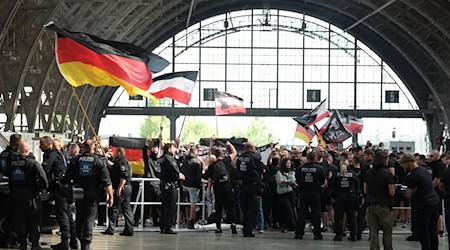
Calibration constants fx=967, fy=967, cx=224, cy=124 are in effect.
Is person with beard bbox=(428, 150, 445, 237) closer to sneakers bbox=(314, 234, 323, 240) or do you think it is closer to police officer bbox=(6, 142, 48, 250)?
sneakers bbox=(314, 234, 323, 240)

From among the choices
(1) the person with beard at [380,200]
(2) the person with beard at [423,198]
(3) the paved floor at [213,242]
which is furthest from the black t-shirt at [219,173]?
(2) the person with beard at [423,198]

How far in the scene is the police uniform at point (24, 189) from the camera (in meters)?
15.5

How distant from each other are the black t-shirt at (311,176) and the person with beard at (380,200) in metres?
4.25

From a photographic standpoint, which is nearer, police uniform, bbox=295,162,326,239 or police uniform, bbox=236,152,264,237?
police uniform, bbox=295,162,326,239

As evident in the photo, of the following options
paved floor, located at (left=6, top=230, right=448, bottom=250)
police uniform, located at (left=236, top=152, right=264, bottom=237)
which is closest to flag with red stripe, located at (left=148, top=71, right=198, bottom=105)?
paved floor, located at (left=6, top=230, right=448, bottom=250)

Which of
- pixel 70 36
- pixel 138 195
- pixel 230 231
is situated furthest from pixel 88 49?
pixel 230 231

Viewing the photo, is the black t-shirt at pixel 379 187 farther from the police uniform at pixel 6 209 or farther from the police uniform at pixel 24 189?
the police uniform at pixel 6 209

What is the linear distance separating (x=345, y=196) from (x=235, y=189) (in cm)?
310

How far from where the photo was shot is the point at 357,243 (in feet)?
65.4

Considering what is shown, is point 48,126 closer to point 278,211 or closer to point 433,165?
point 278,211

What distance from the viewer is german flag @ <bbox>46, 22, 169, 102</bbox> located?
18.6 metres

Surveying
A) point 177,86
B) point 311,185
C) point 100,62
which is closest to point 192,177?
point 177,86

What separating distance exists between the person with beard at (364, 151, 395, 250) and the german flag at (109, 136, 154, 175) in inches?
342

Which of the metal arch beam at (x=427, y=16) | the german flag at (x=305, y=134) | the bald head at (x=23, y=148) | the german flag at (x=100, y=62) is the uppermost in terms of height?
the metal arch beam at (x=427, y=16)
